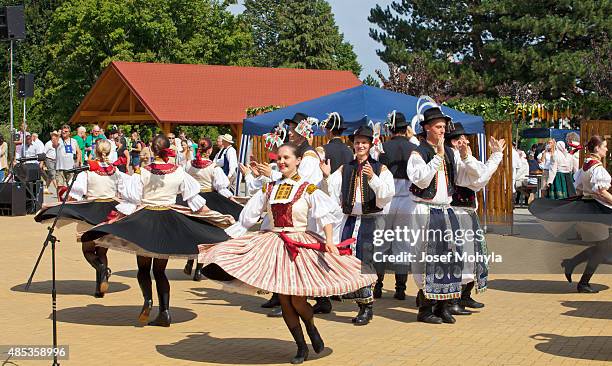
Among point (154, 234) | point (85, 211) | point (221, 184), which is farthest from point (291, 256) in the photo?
point (221, 184)

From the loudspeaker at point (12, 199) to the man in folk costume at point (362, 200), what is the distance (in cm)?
1516

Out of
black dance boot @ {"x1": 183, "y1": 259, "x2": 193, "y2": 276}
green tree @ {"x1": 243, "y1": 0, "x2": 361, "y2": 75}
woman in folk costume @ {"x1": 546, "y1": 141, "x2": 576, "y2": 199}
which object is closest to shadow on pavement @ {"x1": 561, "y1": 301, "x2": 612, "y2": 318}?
black dance boot @ {"x1": 183, "y1": 259, "x2": 193, "y2": 276}

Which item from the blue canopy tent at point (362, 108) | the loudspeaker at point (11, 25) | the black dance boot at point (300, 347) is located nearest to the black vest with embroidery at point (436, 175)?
the black dance boot at point (300, 347)

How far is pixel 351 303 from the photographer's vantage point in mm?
11422

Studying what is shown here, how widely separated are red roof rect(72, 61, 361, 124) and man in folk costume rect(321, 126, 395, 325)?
30249 mm

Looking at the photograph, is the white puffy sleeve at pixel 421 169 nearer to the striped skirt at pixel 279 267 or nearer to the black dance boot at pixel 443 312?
the black dance boot at pixel 443 312

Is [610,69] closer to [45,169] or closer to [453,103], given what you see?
[453,103]

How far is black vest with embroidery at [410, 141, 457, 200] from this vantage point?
384 inches

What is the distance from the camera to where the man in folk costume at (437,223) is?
32.0 ft

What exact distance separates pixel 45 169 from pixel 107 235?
20.0 meters

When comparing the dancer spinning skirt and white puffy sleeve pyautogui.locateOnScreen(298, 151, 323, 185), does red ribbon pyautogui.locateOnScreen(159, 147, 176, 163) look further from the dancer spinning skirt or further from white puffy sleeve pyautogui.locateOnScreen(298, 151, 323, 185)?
the dancer spinning skirt

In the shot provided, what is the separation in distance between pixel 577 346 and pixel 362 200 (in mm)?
2522

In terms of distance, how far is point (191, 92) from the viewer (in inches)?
1689

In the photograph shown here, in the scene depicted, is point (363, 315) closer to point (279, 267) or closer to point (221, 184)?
point (279, 267)
